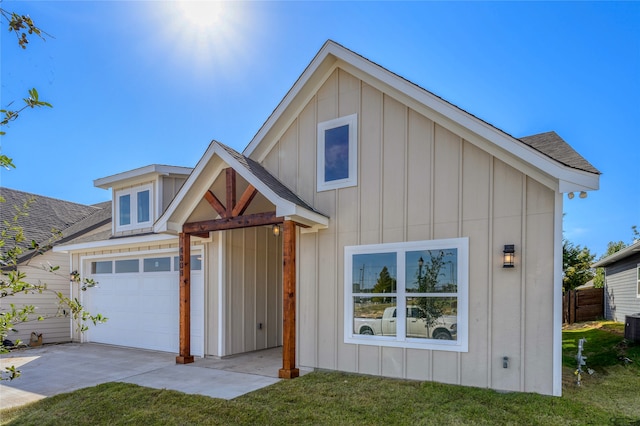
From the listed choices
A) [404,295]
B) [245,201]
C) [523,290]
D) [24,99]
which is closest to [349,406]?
[404,295]

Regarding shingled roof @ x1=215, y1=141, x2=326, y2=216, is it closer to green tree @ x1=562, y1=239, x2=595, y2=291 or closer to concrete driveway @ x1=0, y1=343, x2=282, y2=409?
concrete driveway @ x1=0, y1=343, x2=282, y2=409

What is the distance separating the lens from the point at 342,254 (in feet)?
23.4

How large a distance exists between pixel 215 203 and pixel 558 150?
626cm

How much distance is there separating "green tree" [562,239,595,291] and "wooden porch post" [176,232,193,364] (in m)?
18.6

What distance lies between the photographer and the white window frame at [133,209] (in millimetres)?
10336

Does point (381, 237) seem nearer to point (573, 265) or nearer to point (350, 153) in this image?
point (350, 153)

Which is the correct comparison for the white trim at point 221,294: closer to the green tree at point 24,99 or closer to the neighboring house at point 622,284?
the green tree at point 24,99

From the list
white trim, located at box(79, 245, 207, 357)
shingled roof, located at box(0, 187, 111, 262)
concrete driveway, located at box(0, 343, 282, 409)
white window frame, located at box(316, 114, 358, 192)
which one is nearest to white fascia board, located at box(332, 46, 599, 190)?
white window frame, located at box(316, 114, 358, 192)

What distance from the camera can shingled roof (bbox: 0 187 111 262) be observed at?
41.9ft

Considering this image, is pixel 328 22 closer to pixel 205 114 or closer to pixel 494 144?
pixel 494 144

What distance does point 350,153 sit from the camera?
722 cm

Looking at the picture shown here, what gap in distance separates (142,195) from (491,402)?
9.41 metres

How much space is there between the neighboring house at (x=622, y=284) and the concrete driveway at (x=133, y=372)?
13.6 meters

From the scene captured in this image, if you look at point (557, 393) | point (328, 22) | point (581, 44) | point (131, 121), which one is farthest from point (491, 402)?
point (131, 121)
